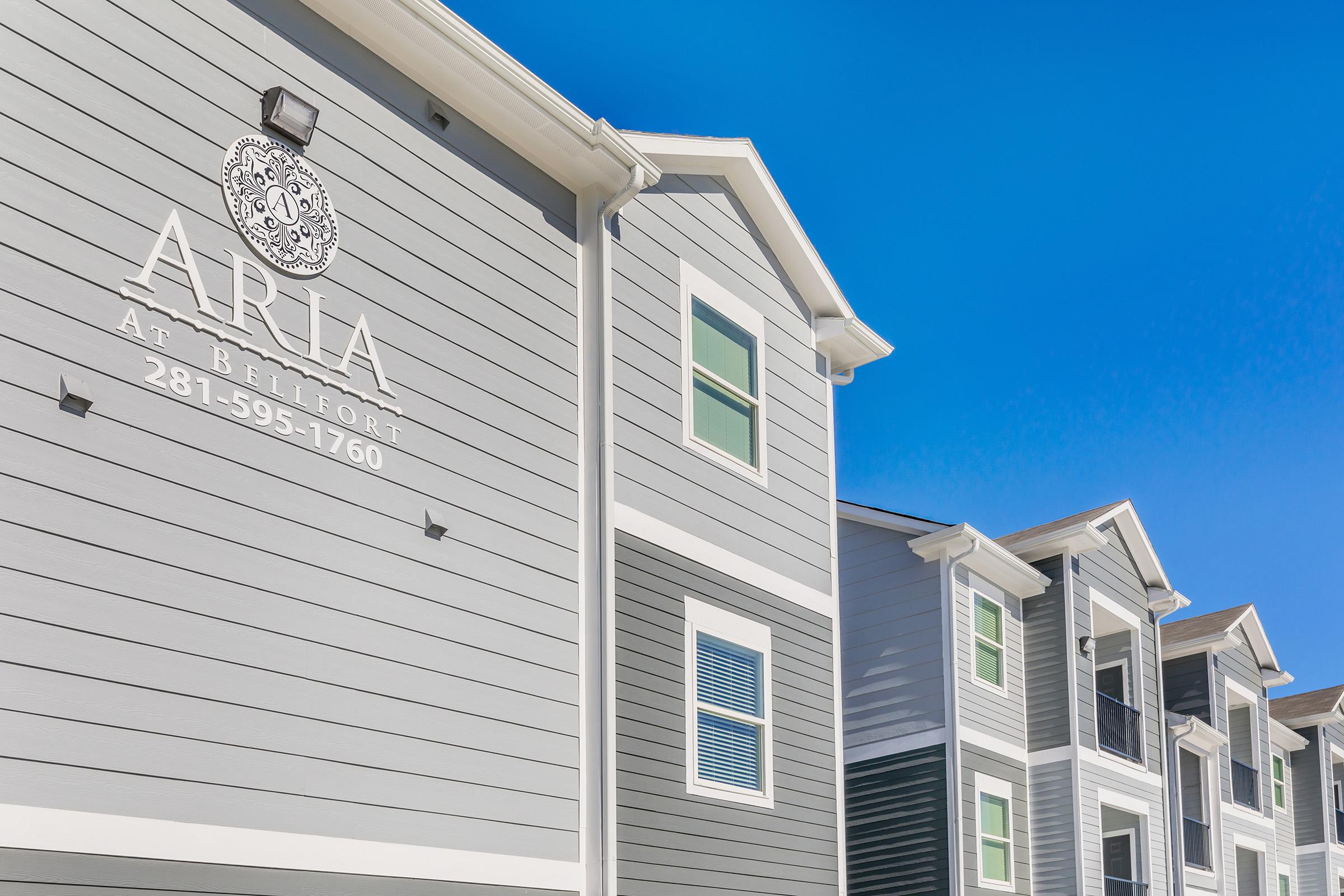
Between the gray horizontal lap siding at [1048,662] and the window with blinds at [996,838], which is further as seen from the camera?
the gray horizontal lap siding at [1048,662]

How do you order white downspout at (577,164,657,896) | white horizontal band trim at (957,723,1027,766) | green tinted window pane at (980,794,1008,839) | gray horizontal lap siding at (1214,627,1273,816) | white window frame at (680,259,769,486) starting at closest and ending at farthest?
1. white downspout at (577,164,657,896)
2. white window frame at (680,259,769,486)
3. white horizontal band trim at (957,723,1027,766)
4. green tinted window pane at (980,794,1008,839)
5. gray horizontal lap siding at (1214,627,1273,816)

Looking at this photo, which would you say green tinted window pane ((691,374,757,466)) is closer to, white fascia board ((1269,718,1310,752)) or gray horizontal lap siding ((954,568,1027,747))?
gray horizontal lap siding ((954,568,1027,747))

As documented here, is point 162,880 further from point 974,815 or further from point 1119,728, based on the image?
point 1119,728

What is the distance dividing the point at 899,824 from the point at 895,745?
3.52ft

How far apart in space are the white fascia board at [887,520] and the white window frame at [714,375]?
6.60 meters

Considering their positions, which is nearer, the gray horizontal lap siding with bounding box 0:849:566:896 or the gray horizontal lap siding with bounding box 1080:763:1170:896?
the gray horizontal lap siding with bounding box 0:849:566:896

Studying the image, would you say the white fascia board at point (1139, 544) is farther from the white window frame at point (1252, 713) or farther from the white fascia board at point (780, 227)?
the white fascia board at point (780, 227)

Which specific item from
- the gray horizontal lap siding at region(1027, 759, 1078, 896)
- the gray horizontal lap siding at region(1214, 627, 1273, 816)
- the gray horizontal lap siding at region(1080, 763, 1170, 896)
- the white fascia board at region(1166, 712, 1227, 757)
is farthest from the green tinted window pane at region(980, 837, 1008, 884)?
the gray horizontal lap siding at region(1214, 627, 1273, 816)

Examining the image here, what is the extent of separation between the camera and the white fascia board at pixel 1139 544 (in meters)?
22.5

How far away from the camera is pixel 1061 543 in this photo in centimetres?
2059

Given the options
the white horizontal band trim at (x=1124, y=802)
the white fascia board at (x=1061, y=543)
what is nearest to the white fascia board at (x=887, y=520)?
the white fascia board at (x=1061, y=543)

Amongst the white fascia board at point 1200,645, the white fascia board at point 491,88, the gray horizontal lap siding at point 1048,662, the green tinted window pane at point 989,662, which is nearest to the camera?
the white fascia board at point 491,88

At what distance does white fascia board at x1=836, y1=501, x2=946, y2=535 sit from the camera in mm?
19269

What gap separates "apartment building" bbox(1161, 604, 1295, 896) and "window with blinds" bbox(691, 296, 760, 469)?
14.1 meters
